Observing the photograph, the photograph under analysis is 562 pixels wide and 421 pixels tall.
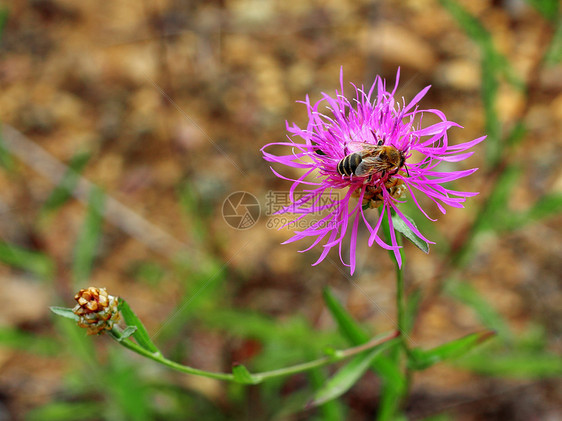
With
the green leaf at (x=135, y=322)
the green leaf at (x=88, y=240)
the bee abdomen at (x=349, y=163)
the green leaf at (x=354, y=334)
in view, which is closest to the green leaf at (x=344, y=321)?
the green leaf at (x=354, y=334)

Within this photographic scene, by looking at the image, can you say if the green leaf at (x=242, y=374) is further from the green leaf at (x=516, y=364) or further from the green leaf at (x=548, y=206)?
the green leaf at (x=548, y=206)

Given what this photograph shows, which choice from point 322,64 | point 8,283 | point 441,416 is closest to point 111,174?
point 8,283

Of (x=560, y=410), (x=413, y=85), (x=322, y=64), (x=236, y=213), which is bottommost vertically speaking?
(x=560, y=410)

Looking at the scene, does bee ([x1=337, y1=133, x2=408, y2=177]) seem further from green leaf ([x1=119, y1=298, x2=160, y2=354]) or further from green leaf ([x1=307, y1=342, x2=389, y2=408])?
green leaf ([x1=119, y1=298, x2=160, y2=354])

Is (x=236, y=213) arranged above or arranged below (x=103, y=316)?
above

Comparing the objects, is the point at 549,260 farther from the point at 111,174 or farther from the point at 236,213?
the point at 111,174

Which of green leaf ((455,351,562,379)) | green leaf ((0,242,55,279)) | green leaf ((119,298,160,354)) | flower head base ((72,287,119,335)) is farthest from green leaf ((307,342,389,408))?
green leaf ((0,242,55,279))
